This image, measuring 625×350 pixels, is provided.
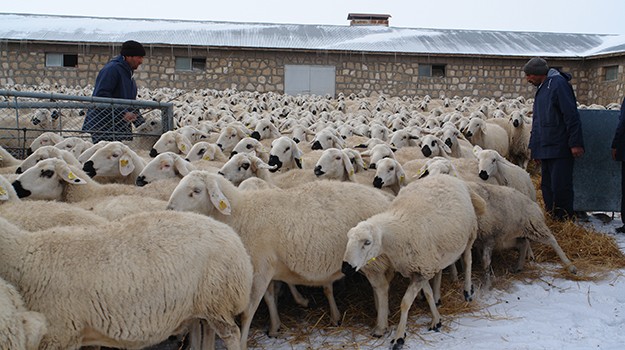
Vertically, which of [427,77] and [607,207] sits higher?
[427,77]

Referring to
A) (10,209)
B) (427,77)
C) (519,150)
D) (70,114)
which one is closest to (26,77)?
(70,114)

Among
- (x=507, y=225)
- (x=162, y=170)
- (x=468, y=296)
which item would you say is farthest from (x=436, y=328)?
(x=162, y=170)

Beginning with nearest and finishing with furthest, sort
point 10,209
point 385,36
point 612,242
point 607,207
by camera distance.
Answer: point 10,209
point 612,242
point 607,207
point 385,36

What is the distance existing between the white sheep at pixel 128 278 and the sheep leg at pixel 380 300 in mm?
1327

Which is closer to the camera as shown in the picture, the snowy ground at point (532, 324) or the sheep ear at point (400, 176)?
the snowy ground at point (532, 324)

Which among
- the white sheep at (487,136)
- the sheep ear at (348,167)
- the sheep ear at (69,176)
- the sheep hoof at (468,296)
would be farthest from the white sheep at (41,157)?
the white sheep at (487,136)

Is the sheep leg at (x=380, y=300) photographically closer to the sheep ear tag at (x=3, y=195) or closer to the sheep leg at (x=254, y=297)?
the sheep leg at (x=254, y=297)

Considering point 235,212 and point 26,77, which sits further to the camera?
point 26,77

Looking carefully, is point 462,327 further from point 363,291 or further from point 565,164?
point 565,164

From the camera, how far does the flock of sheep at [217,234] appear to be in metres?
3.21

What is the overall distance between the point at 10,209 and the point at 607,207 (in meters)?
6.77

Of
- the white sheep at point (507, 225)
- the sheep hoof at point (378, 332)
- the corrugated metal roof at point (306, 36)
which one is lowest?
the sheep hoof at point (378, 332)

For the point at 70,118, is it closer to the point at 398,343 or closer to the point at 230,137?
the point at 230,137

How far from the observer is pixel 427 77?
78.4 feet
